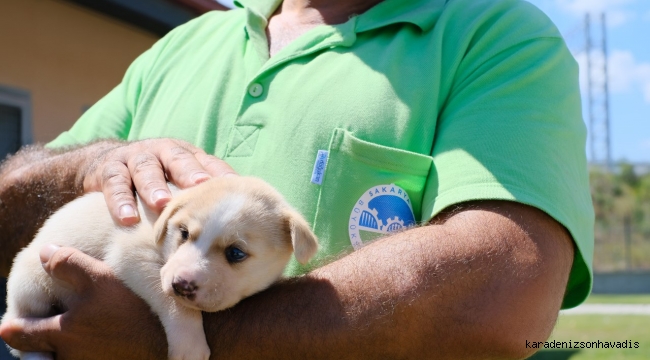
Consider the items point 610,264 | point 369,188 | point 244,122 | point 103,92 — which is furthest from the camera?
point 610,264

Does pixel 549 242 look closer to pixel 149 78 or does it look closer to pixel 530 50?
pixel 530 50

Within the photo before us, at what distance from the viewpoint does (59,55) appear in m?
7.45

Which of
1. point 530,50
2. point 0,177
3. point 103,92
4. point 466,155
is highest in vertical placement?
point 530,50

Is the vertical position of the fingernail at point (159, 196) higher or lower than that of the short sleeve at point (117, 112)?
higher

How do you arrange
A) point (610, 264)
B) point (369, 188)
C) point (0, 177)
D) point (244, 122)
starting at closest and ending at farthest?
point (369, 188) < point (244, 122) < point (0, 177) < point (610, 264)

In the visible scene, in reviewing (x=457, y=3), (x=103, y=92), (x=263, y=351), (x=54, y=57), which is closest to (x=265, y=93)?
(x=457, y=3)

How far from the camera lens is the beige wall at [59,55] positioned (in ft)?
22.2

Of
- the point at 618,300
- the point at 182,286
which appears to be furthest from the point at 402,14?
the point at 618,300

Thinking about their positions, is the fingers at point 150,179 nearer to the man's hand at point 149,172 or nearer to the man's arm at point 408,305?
the man's hand at point 149,172

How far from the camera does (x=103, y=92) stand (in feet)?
26.9

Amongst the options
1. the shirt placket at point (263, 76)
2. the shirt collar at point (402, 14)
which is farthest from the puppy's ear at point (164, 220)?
the shirt collar at point (402, 14)

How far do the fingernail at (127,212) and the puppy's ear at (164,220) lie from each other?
0.37ft

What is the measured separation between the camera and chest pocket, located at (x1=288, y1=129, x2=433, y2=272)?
2512 millimetres

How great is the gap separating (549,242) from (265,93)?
1184mm
